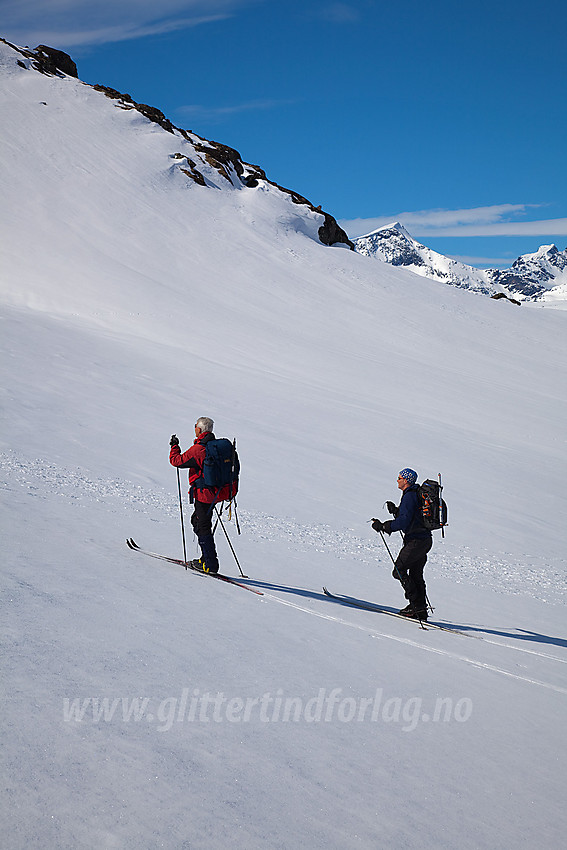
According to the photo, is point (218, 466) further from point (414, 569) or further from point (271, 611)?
point (414, 569)

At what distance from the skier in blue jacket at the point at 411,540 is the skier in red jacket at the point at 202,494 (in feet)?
6.46

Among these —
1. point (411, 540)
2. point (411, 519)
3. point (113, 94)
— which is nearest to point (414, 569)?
point (411, 540)

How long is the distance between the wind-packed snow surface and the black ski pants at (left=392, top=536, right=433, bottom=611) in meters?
0.46

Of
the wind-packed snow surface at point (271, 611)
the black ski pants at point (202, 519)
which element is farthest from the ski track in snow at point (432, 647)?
the black ski pants at point (202, 519)

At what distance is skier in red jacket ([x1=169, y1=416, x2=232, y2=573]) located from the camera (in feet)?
23.7

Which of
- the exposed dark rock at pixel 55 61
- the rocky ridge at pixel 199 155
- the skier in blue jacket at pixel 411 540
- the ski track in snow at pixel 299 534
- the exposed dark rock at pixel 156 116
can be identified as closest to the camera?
the skier in blue jacket at pixel 411 540

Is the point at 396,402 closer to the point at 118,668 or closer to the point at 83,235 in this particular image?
the point at 118,668

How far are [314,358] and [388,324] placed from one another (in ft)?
33.7

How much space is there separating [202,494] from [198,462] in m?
0.40

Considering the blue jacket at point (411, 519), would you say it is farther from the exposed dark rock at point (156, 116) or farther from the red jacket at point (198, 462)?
the exposed dark rock at point (156, 116)

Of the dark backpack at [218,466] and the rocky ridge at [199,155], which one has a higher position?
the rocky ridge at [199,155]

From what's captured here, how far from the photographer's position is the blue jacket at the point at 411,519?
709 centimetres

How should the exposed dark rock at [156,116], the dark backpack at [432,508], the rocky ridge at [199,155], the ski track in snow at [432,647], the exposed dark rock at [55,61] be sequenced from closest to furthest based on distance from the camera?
the ski track in snow at [432,647] < the dark backpack at [432,508] < the rocky ridge at [199,155] < the exposed dark rock at [156,116] < the exposed dark rock at [55,61]

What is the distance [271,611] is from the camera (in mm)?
6219
